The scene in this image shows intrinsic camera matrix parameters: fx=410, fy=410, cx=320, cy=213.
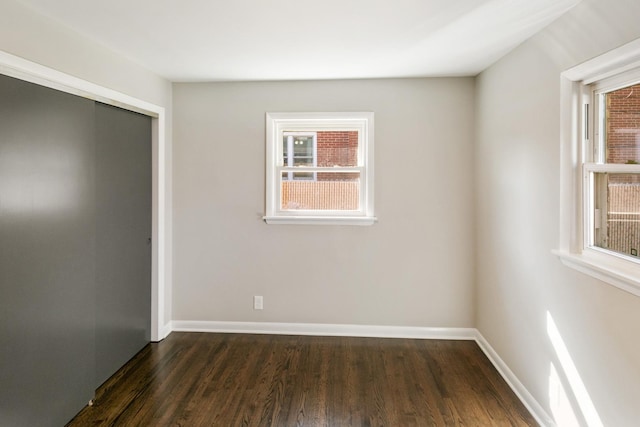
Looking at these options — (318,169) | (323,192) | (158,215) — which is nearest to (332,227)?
(323,192)

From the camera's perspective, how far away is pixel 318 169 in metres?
3.91

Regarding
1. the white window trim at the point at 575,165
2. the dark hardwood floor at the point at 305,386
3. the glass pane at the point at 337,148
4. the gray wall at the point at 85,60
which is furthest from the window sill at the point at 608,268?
the gray wall at the point at 85,60

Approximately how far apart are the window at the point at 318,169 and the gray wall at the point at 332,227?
10cm

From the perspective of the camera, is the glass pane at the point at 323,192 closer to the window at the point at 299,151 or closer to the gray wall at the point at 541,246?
the window at the point at 299,151

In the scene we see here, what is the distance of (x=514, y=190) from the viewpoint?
2.91m

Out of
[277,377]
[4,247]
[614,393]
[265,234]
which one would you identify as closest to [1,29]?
[4,247]

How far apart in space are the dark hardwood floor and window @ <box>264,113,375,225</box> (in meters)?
1.19

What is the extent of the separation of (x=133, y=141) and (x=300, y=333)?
7.36 feet

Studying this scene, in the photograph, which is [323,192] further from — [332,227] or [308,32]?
[308,32]

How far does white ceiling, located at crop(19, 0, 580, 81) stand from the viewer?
2189mm

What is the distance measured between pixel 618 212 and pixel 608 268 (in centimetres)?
37

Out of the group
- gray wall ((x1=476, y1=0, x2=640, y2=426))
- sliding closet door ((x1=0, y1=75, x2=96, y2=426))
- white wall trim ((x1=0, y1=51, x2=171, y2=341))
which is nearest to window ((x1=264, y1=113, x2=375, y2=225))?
white wall trim ((x1=0, y1=51, x2=171, y2=341))

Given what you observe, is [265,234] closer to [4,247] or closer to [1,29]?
[4,247]

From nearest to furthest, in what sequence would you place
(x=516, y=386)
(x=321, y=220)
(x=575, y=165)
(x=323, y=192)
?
(x=575, y=165) → (x=516, y=386) → (x=321, y=220) → (x=323, y=192)
